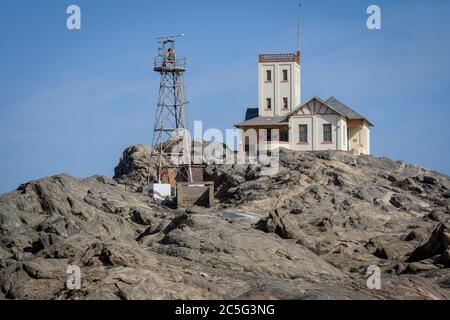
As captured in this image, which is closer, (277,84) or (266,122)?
(266,122)

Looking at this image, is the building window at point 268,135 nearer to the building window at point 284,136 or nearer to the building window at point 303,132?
the building window at point 284,136

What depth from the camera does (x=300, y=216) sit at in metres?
51.7

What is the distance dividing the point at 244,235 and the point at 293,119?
31.3 metres

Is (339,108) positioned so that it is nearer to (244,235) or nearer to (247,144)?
(247,144)

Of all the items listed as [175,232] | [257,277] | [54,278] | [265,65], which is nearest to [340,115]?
[265,65]

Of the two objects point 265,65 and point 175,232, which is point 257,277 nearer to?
point 175,232

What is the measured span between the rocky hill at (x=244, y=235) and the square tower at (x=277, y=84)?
729 cm

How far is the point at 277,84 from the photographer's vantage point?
72.8 meters

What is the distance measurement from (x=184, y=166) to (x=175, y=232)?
28151 mm

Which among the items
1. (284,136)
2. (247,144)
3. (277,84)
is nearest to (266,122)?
(284,136)

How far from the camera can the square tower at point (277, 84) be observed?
2857 inches

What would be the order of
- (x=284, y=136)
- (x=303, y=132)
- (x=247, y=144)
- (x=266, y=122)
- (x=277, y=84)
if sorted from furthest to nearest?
(x=277, y=84)
(x=266, y=122)
(x=284, y=136)
(x=247, y=144)
(x=303, y=132)

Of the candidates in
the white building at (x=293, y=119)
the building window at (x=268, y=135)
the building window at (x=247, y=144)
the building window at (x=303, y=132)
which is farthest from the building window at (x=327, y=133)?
the building window at (x=247, y=144)

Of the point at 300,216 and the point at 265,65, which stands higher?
the point at 265,65
